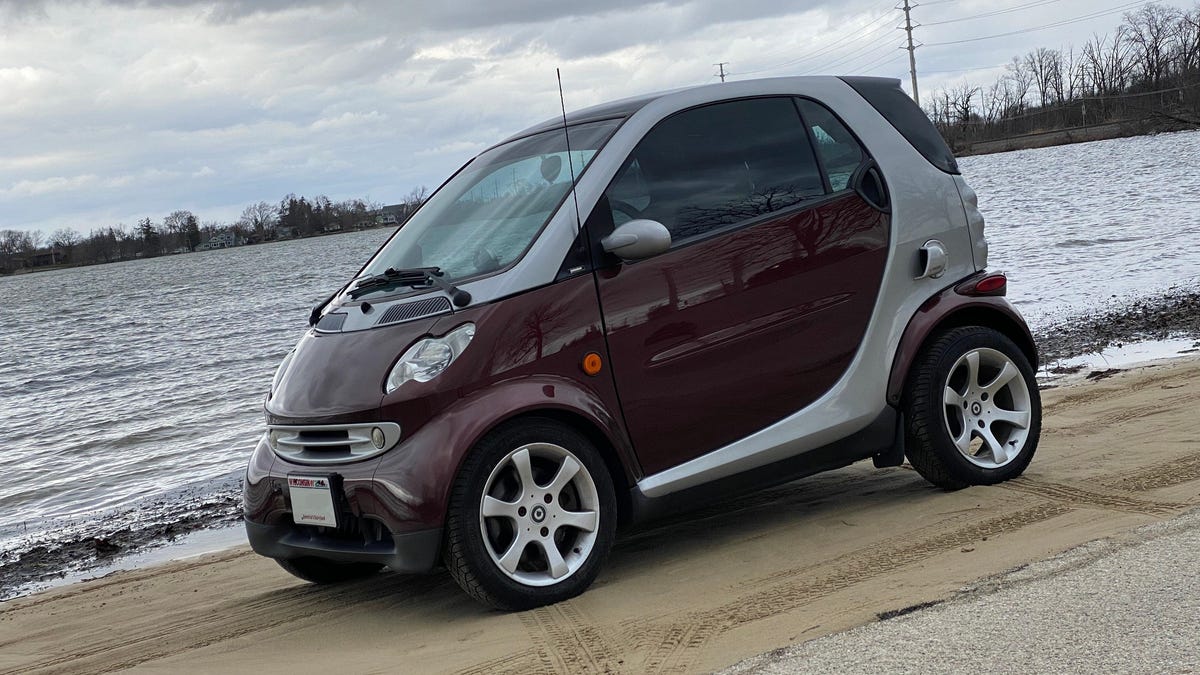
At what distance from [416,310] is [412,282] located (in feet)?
0.98

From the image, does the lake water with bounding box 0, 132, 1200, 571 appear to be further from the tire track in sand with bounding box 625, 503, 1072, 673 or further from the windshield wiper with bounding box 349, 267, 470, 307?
the tire track in sand with bounding box 625, 503, 1072, 673

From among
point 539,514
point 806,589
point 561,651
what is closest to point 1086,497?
point 806,589

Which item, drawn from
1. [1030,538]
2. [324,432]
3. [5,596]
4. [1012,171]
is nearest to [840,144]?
[1030,538]

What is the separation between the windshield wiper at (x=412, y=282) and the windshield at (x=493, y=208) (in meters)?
0.06

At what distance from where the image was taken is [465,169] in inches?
224

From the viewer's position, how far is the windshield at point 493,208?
4734mm

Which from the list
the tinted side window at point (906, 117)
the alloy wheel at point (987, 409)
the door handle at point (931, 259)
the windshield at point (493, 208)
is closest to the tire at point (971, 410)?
the alloy wheel at point (987, 409)

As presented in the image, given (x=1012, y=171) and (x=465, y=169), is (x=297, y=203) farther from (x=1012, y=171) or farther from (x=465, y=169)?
(x=465, y=169)

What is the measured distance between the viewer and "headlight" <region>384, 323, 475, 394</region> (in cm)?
430

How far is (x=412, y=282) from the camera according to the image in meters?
4.76

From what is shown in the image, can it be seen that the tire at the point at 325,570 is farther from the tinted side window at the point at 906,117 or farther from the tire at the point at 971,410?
Result: the tinted side window at the point at 906,117

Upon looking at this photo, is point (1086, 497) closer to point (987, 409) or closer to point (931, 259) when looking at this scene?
point (987, 409)

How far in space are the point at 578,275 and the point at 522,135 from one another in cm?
123

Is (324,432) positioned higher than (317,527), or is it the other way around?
(324,432)
